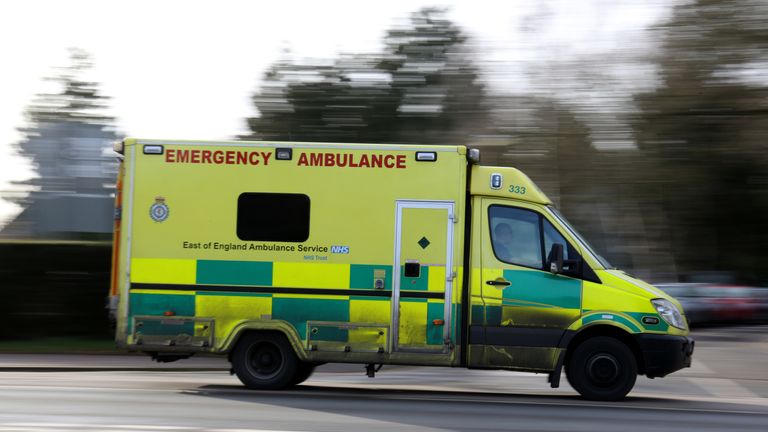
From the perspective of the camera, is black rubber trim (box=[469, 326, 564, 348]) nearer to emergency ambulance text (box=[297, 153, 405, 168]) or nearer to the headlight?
the headlight

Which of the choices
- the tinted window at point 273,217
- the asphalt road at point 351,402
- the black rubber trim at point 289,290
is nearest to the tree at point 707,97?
the asphalt road at point 351,402

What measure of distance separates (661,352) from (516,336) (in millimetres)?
1597

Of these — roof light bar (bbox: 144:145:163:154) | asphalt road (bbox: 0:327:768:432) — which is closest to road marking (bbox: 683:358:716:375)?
asphalt road (bbox: 0:327:768:432)

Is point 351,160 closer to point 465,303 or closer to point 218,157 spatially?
point 218,157

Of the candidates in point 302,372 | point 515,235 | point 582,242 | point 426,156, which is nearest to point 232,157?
point 426,156

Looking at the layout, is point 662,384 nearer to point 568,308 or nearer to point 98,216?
point 568,308

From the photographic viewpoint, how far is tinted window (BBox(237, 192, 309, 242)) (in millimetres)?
11391

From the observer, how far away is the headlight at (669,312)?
11.2 m

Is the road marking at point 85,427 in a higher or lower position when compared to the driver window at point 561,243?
lower

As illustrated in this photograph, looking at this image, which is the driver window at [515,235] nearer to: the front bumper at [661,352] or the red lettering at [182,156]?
the front bumper at [661,352]

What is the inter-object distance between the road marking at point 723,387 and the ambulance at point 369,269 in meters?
2.54

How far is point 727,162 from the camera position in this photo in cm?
2764

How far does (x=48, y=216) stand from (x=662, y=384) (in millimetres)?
13502

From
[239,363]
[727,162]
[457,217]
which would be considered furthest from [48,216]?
[727,162]
